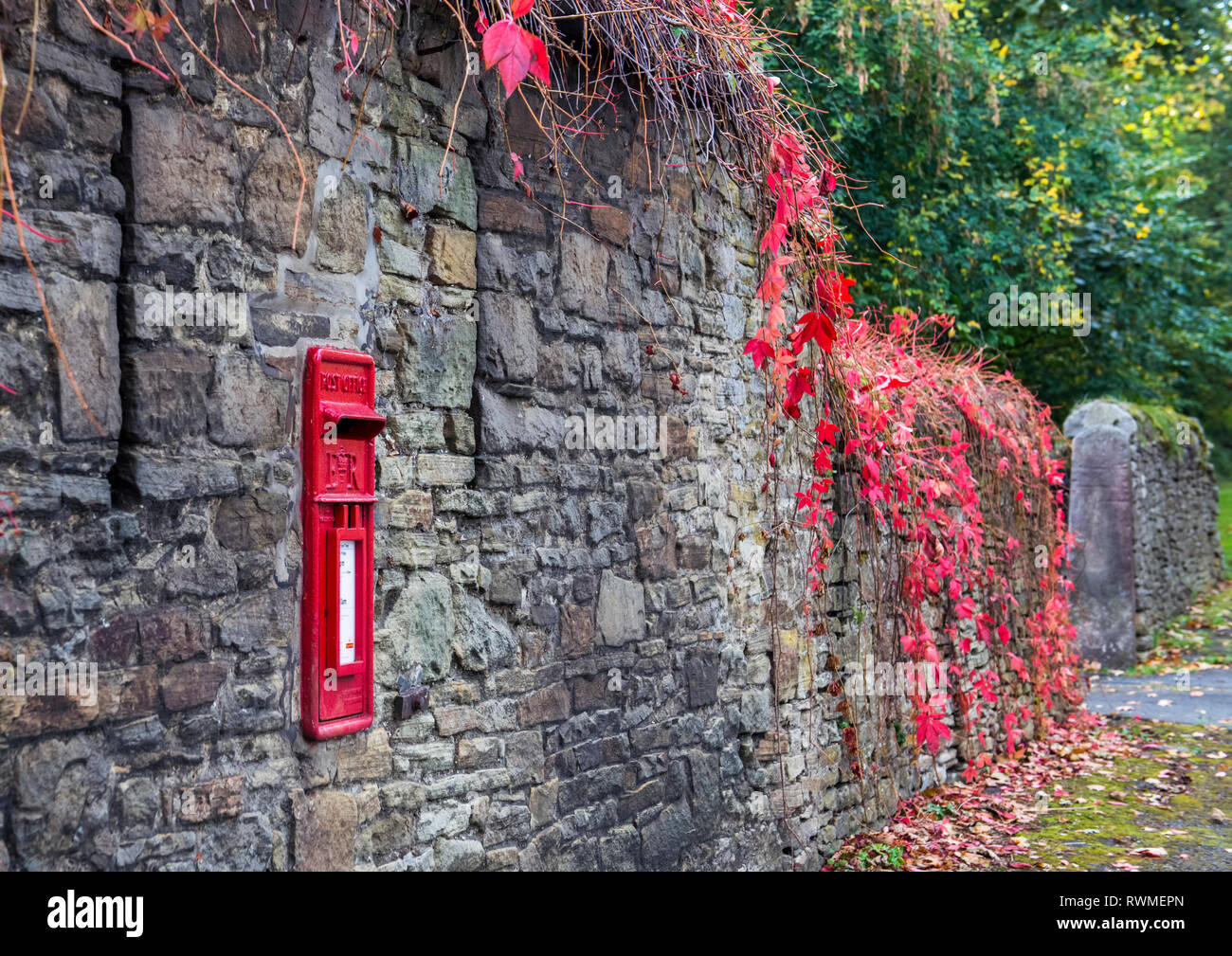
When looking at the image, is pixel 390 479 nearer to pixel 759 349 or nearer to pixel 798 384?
pixel 759 349

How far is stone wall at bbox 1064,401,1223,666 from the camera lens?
34.5 feet

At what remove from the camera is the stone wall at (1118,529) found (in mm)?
10508

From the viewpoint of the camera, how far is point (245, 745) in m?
2.32

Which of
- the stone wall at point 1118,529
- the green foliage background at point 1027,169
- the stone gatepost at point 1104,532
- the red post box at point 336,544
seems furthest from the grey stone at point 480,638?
the stone wall at point 1118,529

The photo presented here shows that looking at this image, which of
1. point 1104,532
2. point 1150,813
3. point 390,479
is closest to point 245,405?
point 390,479

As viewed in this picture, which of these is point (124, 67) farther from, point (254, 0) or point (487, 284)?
point (487, 284)

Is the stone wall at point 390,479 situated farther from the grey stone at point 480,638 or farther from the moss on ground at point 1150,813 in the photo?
the moss on ground at point 1150,813

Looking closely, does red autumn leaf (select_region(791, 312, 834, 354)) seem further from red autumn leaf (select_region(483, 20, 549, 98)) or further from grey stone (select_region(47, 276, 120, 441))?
grey stone (select_region(47, 276, 120, 441))

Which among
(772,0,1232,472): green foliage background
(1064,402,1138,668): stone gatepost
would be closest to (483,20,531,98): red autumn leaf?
(772,0,1232,472): green foliage background

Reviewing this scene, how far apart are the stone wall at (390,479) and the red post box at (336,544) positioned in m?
0.05

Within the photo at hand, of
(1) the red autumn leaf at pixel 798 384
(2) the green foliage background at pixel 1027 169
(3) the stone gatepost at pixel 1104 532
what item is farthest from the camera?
(3) the stone gatepost at pixel 1104 532

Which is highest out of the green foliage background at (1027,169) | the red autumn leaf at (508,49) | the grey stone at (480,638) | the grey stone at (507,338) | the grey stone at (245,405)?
the green foliage background at (1027,169)
